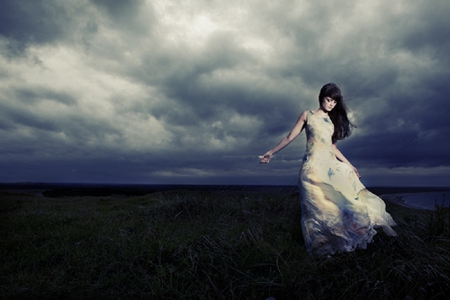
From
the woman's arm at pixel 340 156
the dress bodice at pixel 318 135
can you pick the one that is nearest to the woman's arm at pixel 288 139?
the dress bodice at pixel 318 135

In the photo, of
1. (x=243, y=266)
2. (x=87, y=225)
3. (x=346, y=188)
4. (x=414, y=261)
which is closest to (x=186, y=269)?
(x=243, y=266)

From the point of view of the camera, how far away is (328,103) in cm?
467

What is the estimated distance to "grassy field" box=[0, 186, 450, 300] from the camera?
3268mm

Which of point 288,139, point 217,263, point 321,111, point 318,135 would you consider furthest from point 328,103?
point 217,263

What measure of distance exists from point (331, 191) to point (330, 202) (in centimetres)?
16

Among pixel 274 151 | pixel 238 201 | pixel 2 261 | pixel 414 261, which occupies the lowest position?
pixel 2 261

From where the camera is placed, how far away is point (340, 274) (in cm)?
338

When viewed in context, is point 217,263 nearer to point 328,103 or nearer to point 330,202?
point 330,202

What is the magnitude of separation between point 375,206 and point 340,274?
63.1 inches

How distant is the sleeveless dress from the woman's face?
0.16m

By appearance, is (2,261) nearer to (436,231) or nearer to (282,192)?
(282,192)

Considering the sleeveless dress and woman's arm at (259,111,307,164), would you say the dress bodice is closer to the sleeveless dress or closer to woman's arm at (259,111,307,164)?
the sleeveless dress

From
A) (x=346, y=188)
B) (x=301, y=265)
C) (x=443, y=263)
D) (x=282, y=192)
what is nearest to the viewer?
(x=443, y=263)

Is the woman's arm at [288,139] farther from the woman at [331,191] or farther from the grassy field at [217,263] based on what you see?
the grassy field at [217,263]
